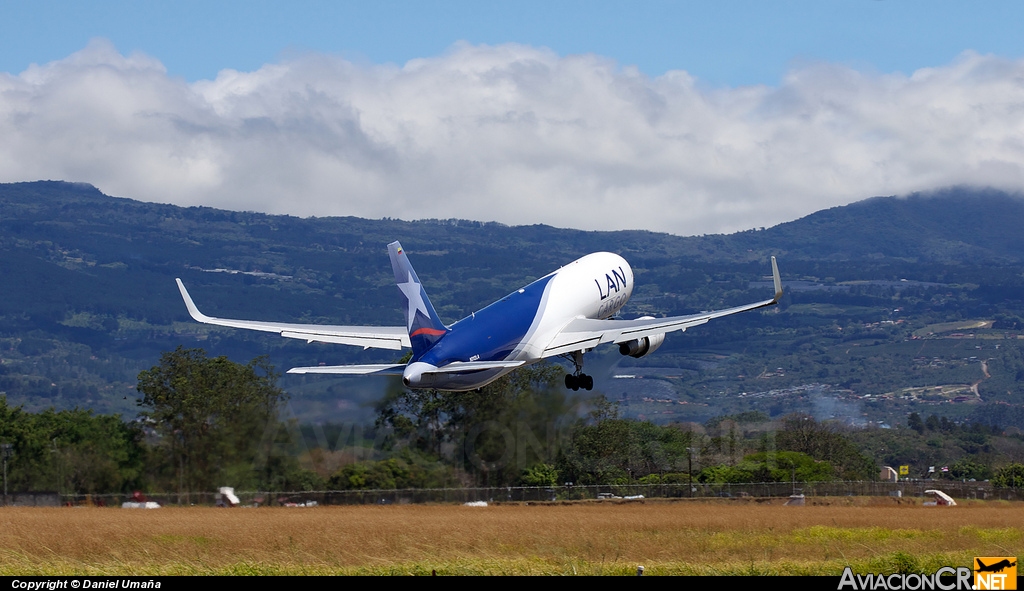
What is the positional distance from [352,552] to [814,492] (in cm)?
4679

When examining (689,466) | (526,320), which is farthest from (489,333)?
(689,466)

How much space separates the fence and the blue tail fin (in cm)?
2318

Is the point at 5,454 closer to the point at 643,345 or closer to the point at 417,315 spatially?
the point at 417,315

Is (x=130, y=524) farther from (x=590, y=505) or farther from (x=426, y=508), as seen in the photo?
(x=590, y=505)

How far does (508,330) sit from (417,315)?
382 centimetres

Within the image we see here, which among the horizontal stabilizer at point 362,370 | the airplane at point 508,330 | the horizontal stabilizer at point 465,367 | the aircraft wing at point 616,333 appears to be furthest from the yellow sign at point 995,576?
the horizontal stabilizer at point 362,370

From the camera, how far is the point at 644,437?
328ft

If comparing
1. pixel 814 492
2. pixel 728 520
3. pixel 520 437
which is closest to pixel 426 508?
pixel 520 437

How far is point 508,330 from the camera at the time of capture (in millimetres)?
49281

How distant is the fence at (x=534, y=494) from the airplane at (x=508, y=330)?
58.9 ft

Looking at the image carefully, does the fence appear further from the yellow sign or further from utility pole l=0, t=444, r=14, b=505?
the yellow sign

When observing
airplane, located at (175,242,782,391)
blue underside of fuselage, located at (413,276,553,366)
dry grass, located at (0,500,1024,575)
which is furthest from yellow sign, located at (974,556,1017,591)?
blue underside of fuselage, located at (413,276,553,366)

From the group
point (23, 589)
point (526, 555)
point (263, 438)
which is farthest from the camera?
point (263, 438)

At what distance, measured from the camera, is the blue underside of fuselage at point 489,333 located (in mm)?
46312
